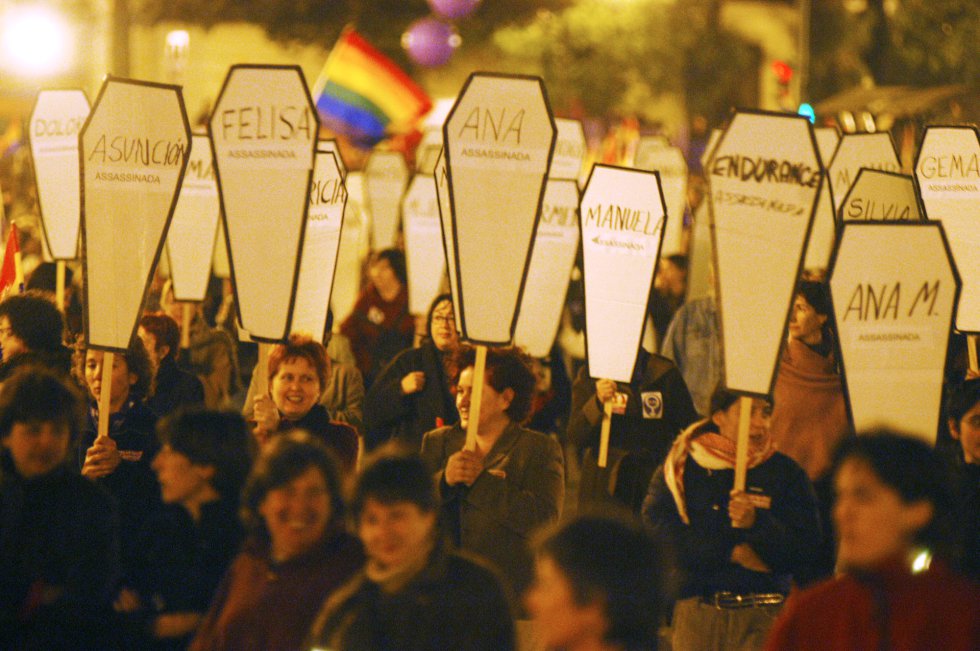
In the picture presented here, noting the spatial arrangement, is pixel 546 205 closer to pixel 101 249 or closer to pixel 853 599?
pixel 101 249

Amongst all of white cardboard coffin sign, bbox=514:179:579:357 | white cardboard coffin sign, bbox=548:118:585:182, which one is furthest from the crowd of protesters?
white cardboard coffin sign, bbox=548:118:585:182

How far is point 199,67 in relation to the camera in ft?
121

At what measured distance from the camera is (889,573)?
3889mm

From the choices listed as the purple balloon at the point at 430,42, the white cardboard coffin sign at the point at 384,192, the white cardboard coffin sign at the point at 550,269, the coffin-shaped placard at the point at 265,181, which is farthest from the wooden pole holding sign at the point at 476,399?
the purple balloon at the point at 430,42

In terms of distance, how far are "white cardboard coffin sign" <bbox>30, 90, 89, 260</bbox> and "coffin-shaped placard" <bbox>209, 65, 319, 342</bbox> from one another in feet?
10.2

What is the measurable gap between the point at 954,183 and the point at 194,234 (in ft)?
14.4

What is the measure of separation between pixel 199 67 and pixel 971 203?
2983 cm

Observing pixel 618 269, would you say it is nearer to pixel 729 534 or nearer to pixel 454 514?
pixel 454 514

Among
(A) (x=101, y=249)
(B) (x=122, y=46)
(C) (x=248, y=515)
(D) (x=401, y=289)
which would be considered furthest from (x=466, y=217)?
(B) (x=122, y=46)

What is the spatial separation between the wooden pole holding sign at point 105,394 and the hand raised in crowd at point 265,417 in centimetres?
59

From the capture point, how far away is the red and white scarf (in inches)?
235

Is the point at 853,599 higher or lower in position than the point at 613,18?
lower

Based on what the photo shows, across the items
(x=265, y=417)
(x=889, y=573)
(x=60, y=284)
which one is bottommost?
(x=889, y=573)

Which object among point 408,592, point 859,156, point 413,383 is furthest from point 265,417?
point 859,156
